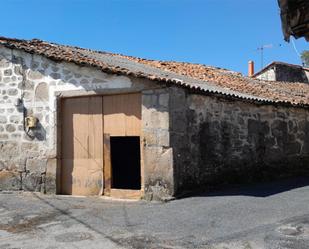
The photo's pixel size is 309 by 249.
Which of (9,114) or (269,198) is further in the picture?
(9,114)

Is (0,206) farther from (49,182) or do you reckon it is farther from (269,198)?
(269,198)

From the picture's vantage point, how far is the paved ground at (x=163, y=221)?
245 inches

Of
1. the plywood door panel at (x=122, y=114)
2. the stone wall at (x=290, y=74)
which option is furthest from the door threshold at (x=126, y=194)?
the stone wall at (x=290, y=74)

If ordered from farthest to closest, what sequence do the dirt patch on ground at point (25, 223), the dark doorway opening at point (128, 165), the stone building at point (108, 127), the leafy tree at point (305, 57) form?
the leafy tree at point (305, 57), the dark doorway opening at point (128, 165), the stone building at point (108, 127), the dirt patch on ground at point (25, 223)

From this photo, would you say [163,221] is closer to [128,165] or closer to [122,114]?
[122,114]

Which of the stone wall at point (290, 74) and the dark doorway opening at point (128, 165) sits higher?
the stone wall at point (290, 74)

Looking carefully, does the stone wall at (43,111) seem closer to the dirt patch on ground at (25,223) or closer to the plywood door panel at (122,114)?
the plywood door panel at (122,114)

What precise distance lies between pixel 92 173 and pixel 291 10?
6.64m

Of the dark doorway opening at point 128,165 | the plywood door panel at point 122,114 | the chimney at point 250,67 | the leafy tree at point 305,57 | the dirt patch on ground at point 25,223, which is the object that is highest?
the leafy tree at point 305,57

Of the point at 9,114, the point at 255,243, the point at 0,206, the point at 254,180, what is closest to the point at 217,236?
the point at 255,243

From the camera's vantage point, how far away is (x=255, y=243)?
6059mm

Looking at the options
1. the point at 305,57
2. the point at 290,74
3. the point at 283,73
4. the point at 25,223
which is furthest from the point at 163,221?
the point at 305,57

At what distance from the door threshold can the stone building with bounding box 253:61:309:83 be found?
1527cm

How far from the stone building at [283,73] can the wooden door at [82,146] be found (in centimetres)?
1489
